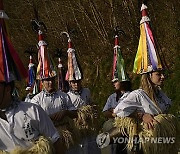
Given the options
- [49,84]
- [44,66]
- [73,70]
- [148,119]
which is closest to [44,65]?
[44,66]

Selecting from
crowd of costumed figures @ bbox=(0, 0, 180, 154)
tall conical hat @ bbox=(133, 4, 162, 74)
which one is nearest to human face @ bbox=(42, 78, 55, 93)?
crowd of costumed figures @ bbox=(0, 0, 180, 154)

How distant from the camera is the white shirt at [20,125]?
10.4 feet

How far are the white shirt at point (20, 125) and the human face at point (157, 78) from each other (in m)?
1.60

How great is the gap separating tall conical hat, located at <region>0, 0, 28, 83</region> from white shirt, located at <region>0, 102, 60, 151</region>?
0.79 ft

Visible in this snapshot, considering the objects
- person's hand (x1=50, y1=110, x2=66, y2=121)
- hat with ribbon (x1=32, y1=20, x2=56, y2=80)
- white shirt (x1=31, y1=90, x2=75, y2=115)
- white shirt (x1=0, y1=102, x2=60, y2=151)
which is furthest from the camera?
white shirt (x1=31, y1=90, x2=75, y2=115)

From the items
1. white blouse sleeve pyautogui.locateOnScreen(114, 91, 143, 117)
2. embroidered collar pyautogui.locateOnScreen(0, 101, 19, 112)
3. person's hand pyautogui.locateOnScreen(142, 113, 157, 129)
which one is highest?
embroidered collar pyautogui.locateOnScreen(0, 101, 19, 112)

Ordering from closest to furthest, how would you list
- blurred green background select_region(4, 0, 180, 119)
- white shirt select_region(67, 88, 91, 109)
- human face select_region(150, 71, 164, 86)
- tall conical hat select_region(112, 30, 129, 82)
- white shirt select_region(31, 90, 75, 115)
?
human face select_region(150, 71, 164, 86) → white shirt select_region(31, 90, 75, 115) → tall conical hat select_region(112, 30, 129, 82) → white shirt select_region(67, 88, 91, 109) → blurred green background select_region(4, 0, 180, 119)

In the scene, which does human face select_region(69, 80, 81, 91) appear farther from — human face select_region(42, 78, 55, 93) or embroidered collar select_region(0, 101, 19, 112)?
embroidered collar select_region(0, 101, 19, 112)

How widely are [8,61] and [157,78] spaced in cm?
174

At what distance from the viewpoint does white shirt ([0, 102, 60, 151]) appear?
3.18 metres

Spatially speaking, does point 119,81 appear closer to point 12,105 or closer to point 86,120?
point 86,120

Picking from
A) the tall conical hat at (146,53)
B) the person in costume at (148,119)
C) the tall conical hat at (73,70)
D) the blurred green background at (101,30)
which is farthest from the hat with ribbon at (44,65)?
the blurred green background at (101,30)

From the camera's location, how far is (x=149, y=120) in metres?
4.17

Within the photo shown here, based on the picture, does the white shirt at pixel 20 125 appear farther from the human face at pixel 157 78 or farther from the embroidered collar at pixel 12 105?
the human face at pixel 157 78
